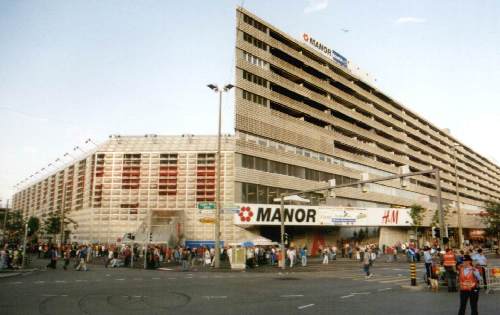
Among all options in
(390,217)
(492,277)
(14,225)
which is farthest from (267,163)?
(14,225)

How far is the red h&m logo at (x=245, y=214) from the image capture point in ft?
126

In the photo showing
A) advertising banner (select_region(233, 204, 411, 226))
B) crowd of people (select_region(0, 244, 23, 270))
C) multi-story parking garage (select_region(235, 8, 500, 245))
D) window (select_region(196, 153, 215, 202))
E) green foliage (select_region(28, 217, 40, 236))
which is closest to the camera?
crowd of people (select_region(0, 244, 23, 270))

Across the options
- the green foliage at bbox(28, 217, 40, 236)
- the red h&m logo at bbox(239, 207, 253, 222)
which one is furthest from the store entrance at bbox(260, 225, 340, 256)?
the green foliage at bbox(28, 217, 40, 236)

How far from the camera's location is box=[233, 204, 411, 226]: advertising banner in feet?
128

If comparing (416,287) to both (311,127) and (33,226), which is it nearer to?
(311,127)

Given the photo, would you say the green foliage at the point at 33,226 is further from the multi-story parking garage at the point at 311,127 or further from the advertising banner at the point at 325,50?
the advertising banner at the point at 325,50

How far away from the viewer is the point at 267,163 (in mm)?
42688

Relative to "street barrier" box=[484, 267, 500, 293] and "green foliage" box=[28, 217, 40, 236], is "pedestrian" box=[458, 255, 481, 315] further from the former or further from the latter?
"green foliage" box=[28, 217, 40, 236]

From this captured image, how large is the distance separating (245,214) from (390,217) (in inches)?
919

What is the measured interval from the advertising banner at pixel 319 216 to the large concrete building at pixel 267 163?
0.12m

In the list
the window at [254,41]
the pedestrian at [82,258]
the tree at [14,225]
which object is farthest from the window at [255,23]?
the tree at [14,225]

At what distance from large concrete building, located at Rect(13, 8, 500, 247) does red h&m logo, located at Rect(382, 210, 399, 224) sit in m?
0.14

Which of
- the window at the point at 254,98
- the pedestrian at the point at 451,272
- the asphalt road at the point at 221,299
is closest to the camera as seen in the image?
the asphalt road at the point at 221,299

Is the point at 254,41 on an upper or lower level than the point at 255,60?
upper
